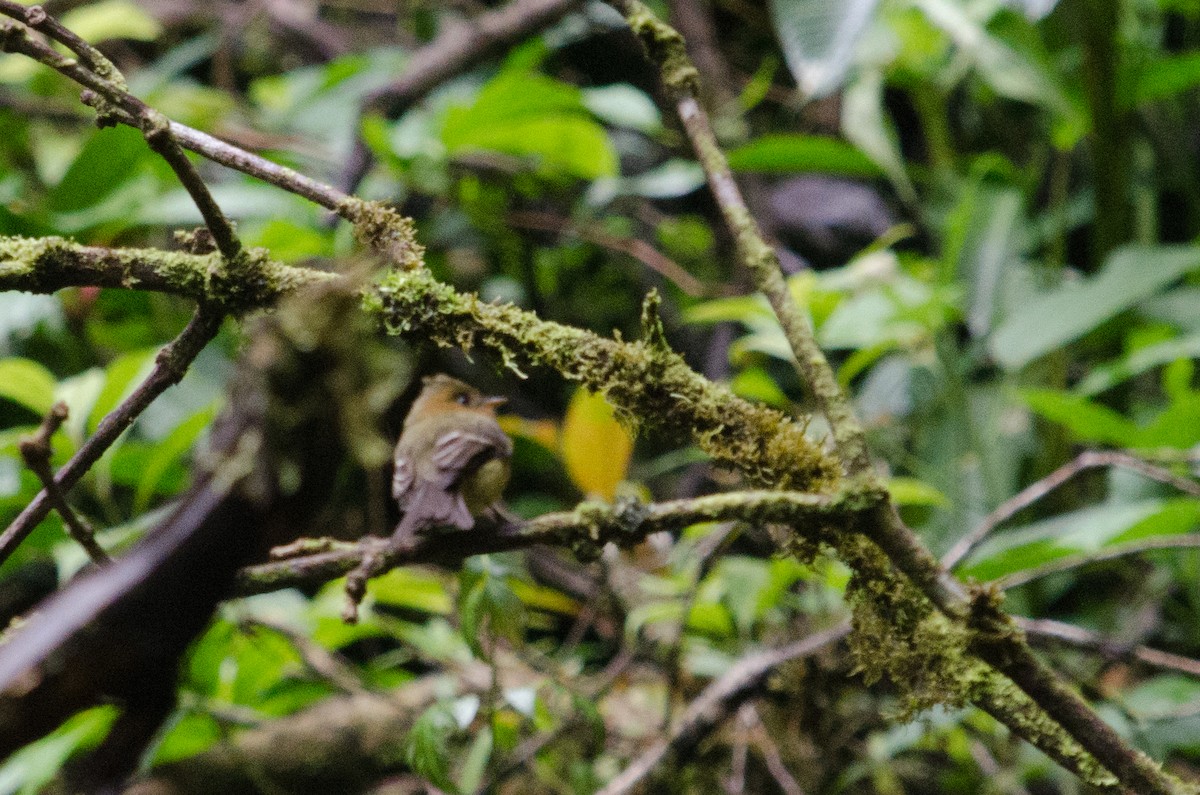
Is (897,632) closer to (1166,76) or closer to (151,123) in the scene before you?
(151,123)

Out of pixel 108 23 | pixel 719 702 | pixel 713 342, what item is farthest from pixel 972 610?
pixel 108 23

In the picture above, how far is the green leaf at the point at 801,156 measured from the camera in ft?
7.86

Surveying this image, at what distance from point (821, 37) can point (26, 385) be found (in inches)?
56.0

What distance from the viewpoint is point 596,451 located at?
75.0 inches

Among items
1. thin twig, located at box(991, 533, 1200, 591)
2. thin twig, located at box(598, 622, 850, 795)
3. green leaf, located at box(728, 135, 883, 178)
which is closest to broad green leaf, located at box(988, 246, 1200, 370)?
green leaf, located at box(728, 135, 883, 178)

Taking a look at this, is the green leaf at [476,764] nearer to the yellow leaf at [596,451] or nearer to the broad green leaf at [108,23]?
the yellow leaf at [596,451]

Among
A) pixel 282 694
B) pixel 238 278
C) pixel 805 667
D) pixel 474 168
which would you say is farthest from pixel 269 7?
pixel 238 278

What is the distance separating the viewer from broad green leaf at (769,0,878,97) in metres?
1.76

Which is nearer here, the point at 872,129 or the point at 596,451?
the point at 596,451

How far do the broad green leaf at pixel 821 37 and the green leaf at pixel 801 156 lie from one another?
0.49 metres

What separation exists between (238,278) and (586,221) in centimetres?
211

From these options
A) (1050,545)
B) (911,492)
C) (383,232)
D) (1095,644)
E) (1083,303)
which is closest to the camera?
(383,232)

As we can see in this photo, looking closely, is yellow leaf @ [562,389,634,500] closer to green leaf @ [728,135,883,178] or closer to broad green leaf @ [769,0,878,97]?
broad green leaf @ [769,0,878,97]

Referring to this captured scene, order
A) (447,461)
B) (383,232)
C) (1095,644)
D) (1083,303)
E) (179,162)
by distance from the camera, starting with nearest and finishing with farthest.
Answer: (179,162), (383,232), (447,461), (1095,644), (1083,303)
